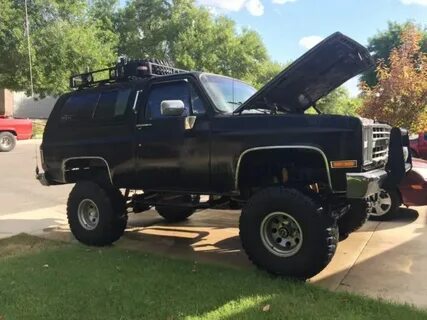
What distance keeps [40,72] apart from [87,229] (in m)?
20.4

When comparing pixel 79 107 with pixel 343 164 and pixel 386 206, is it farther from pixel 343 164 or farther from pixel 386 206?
pixel 386 206

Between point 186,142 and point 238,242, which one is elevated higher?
point 186,142

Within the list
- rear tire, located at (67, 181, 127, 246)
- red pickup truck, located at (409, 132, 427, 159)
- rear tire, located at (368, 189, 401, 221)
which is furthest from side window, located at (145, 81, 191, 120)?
red pickup truck, located at (409, 132, 427, 159)

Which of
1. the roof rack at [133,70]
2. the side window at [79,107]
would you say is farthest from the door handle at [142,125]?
the side window at [79,107]

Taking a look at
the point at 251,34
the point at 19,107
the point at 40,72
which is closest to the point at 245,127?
the point at 40,72

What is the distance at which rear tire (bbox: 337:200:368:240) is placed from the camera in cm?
624

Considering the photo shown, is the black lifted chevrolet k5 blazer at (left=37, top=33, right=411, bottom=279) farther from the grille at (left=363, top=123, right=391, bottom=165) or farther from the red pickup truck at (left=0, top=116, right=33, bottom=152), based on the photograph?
the red pickup truck at (left=0, top=116, right=33, bottom=152)

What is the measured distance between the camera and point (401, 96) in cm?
1330

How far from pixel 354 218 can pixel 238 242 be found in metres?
1.56

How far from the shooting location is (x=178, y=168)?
5.84 meters

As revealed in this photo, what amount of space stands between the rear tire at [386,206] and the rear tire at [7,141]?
51.9 feet

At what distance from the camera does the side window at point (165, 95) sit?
235 inches

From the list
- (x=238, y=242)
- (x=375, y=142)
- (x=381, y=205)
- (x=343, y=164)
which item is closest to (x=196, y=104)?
(x=343, y=164)

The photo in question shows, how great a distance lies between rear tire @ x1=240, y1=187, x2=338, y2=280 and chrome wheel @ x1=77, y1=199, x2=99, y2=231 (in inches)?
98.8
